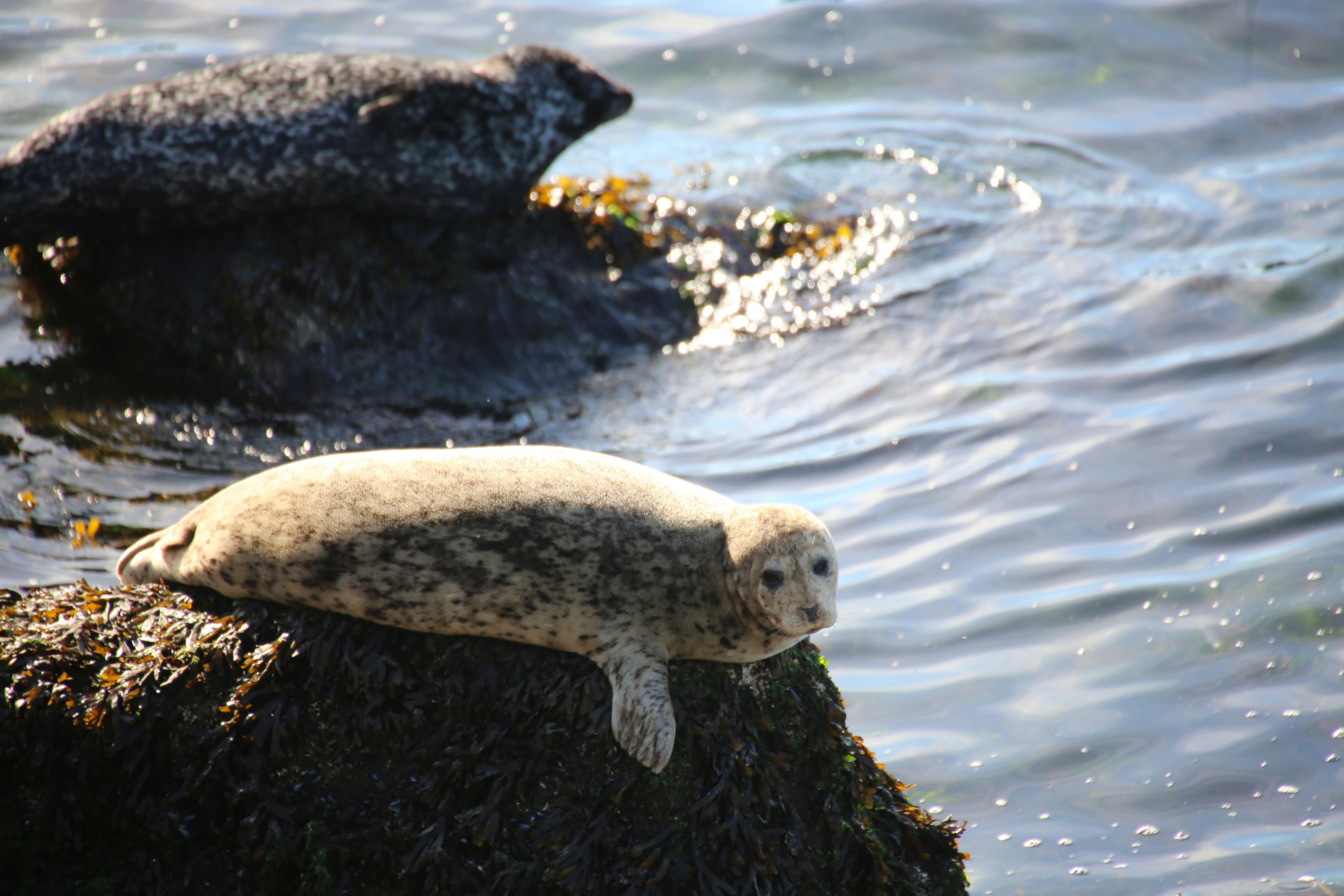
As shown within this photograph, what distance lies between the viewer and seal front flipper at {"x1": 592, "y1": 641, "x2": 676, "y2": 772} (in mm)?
2992

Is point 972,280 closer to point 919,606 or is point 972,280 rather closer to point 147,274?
point 919,606

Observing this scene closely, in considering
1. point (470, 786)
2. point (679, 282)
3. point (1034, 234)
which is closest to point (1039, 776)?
point (470, 786)

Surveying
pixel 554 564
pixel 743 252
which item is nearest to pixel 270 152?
pixel 743 252

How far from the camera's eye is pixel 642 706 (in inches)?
119

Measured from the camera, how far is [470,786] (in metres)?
3.10

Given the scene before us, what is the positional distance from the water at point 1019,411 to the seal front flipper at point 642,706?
1526 mm

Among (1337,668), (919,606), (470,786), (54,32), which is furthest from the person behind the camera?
(54,32)

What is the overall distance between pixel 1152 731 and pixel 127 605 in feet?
12.2

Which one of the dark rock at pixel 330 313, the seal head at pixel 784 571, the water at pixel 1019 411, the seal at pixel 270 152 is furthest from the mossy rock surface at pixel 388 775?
the seal at pixel 270 152

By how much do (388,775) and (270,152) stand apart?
441cm

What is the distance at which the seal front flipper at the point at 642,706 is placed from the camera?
9.82 feet

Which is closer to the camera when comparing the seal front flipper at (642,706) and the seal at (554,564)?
the seal front flipper at (642,706)

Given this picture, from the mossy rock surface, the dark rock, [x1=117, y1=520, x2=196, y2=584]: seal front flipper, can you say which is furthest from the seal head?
the dark rock

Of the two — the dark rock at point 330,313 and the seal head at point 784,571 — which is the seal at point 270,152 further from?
the seal head at point 784,571
